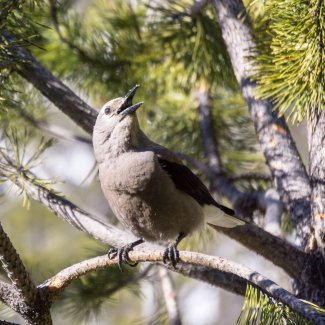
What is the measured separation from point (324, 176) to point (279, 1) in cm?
73

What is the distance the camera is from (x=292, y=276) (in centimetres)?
290

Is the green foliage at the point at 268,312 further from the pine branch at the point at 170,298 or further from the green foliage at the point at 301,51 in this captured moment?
the pine branch at the point at 170,298

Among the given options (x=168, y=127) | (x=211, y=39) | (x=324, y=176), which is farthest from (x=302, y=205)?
(x=168, y=127)

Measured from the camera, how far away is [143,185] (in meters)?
3.30

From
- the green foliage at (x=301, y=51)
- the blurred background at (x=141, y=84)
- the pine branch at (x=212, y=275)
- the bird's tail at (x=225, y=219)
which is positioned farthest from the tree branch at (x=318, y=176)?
the blurred background at (x=141, y=84)

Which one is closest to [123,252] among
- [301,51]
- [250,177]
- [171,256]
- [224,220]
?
[171,256]

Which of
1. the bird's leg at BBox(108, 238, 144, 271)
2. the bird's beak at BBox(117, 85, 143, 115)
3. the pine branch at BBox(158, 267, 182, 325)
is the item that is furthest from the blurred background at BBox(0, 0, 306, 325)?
the bird's leg at BBox(108, 238, 144, 271)

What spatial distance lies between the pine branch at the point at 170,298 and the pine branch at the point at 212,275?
1.68 feet

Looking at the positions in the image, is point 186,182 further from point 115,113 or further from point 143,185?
point 115,113

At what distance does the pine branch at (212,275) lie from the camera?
6.51 ft

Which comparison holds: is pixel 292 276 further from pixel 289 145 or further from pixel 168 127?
pixel 168 127

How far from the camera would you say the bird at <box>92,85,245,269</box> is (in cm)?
330

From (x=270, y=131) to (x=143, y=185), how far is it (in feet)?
2.21

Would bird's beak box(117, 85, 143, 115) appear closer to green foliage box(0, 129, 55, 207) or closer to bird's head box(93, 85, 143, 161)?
bird's head box(93, 85, 143, 161)
